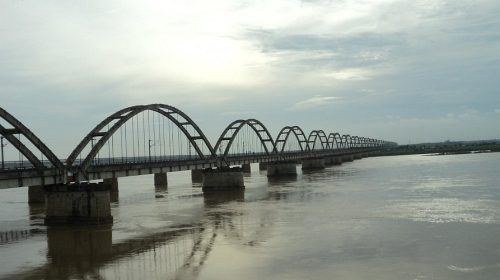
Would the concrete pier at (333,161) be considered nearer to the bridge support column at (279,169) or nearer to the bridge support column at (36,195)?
the bridge support column at (279,169)

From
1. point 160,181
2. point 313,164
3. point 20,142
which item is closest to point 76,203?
point 20,142

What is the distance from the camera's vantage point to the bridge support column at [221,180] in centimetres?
6550

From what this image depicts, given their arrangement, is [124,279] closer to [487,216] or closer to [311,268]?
[311,268]

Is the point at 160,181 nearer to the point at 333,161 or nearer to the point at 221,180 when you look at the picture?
the point at 221,180

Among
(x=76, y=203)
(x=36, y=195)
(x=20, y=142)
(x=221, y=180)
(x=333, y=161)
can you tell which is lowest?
(x=36, y=195)

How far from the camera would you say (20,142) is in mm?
33594

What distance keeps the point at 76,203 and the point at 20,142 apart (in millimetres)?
5611

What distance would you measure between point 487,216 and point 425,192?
65.1 feet

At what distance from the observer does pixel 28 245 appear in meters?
29.9

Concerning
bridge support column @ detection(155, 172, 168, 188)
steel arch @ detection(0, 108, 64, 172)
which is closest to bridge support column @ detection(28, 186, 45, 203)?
steel arch @ detection(0, 108, 64, 172)

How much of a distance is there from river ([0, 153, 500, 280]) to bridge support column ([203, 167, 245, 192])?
16822 mm

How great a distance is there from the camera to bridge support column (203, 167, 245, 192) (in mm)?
65500

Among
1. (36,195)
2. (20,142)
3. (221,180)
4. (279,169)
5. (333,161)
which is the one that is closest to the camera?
(20,142)

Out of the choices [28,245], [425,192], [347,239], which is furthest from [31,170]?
[425,192]
